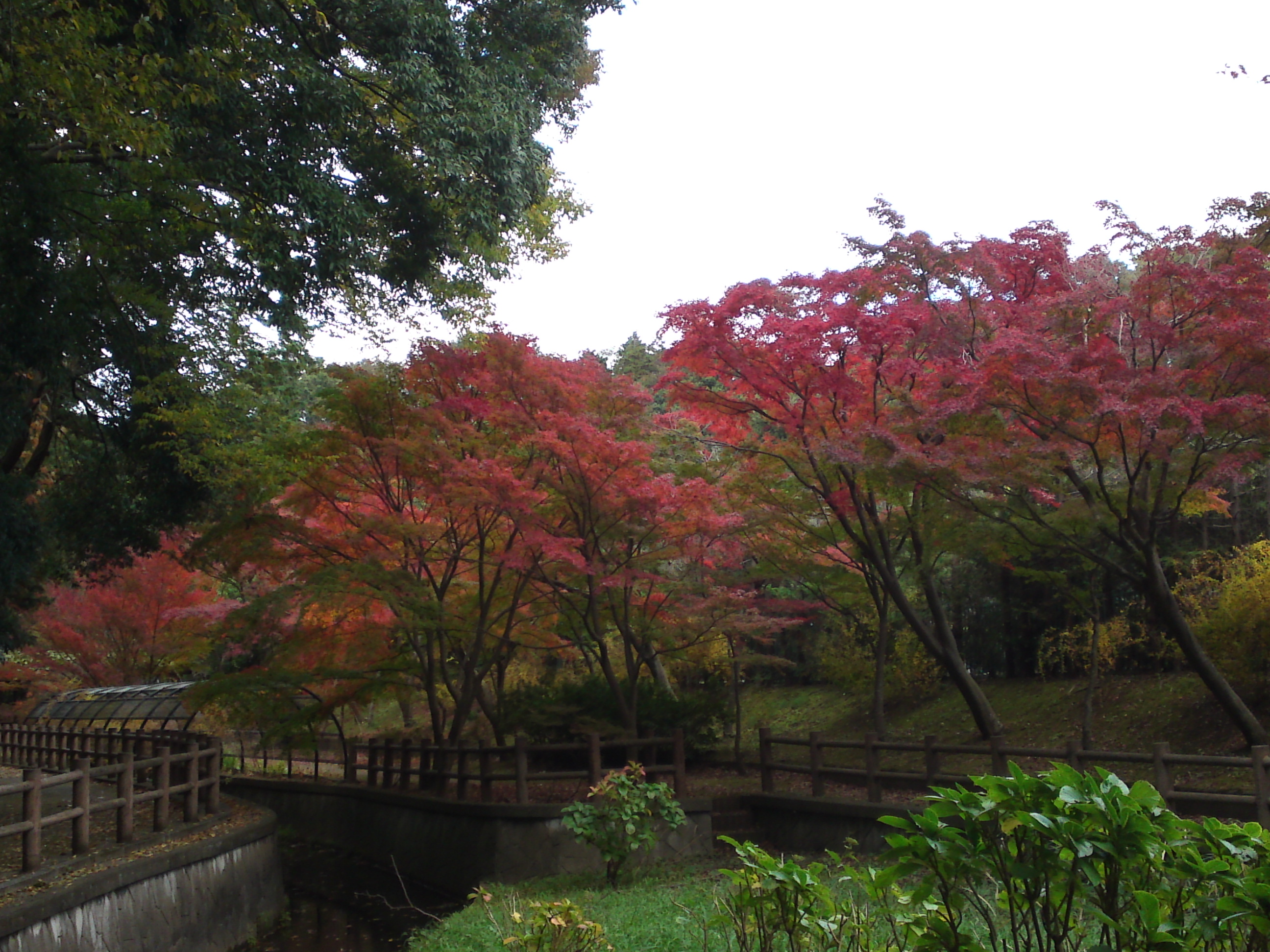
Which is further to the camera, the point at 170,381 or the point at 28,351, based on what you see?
the point at 170,381

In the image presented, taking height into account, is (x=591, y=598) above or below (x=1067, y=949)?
above

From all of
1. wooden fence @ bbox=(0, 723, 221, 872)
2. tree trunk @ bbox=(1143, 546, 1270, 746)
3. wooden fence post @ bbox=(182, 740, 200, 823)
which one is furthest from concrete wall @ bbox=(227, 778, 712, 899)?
tree trunk @ bbox=(1143, 546, 1270, 746)

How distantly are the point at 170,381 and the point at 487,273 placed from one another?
14.5 ft

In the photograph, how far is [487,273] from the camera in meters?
13.3

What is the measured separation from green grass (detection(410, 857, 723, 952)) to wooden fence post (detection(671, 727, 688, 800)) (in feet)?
3.93

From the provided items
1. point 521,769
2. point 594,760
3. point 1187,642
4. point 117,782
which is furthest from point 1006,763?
point 117,782

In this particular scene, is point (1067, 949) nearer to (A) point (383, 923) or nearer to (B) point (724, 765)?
(A) point (383, 923)

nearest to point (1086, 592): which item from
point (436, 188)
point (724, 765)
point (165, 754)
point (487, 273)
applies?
point (724, 765)

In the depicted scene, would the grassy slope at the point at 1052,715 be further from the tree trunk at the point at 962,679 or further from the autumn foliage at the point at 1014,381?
the autumn foliage at the point at 1014,381

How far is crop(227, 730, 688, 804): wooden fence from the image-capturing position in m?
12.1

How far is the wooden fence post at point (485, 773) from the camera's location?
12.4m

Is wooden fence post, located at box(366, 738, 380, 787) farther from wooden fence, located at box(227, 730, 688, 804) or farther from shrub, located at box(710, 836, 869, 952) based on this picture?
shrub, located at box(710, 836, 869, 952)

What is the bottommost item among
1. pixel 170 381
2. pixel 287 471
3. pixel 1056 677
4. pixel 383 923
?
pixel 383 923

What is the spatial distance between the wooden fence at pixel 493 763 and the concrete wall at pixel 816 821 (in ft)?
3.63
